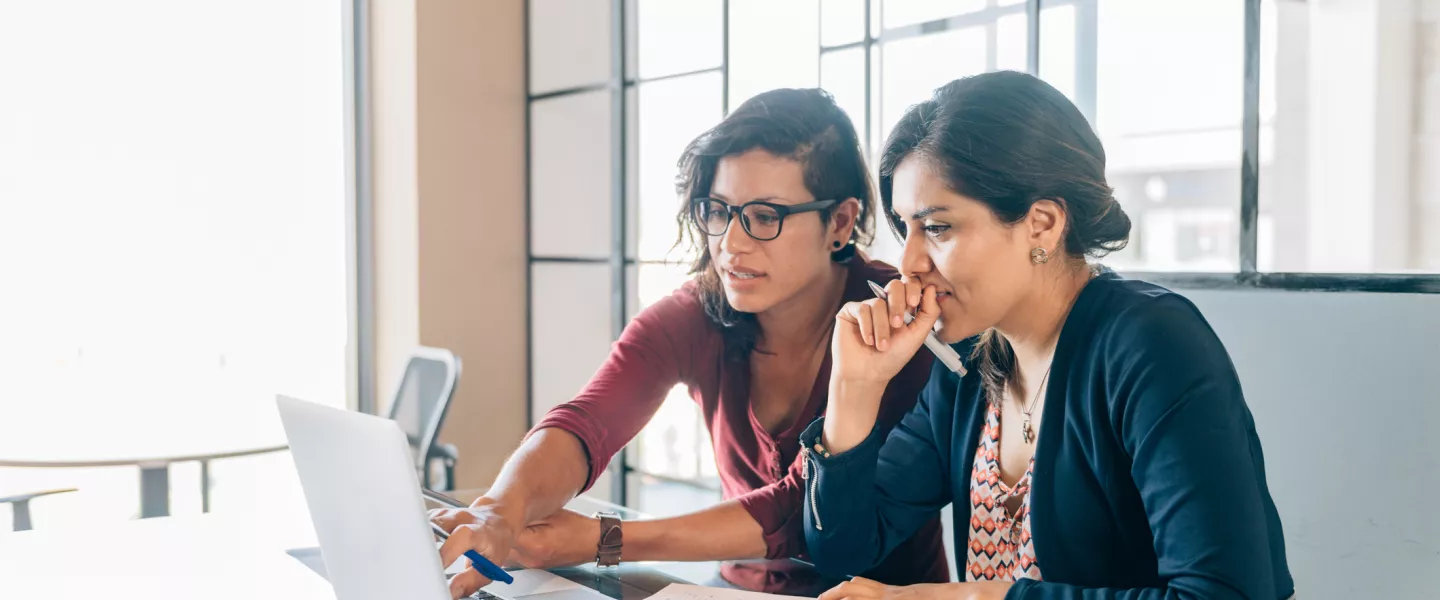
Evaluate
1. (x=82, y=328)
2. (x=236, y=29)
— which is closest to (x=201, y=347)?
(x=82, y=328)

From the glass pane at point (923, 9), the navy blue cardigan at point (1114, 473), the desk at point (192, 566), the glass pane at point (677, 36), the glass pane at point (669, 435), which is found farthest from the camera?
the glass pane at point (669, 435)

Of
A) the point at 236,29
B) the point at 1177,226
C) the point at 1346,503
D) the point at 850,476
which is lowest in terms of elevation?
the point at 1346,503

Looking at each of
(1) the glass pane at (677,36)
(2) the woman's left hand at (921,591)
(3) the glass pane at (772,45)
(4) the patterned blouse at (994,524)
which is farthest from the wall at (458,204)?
(2) the woman's left hand at (921,591)

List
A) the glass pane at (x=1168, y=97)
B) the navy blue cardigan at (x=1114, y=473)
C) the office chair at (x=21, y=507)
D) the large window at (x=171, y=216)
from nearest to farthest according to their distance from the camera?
1. the navy blue cardigan at (x=1114, y=473)
2. the office chair at (x=21, y=507)
3. the glass pane at (x=1168, y=97)
4. the large window at (x=171, y=216)

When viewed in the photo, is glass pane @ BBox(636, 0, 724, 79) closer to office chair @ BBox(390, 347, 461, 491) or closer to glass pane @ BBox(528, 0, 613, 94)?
glass pane @ BBox(528, 0, 613, 94)

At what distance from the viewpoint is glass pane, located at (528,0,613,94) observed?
148 inches

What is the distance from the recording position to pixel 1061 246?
1238 millimetres

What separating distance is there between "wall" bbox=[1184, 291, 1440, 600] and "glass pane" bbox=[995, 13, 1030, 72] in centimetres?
75

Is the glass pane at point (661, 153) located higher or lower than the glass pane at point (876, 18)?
lower

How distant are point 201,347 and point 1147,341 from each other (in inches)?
142

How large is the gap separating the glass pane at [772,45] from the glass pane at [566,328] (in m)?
0.89

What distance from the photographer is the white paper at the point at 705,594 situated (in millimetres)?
1199

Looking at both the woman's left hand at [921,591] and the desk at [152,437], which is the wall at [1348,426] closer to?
the woman's left hand at [921,591]

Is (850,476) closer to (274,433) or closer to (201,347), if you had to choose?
(274,433)
